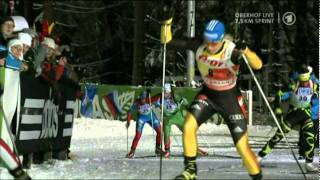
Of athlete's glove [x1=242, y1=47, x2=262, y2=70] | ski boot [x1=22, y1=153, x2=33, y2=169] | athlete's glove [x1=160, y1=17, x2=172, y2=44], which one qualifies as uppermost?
athlete's glove [x1=160, y1=17, x2=172, y2=44]

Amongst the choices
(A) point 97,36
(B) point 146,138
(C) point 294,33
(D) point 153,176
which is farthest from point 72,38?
(D) point 153,176

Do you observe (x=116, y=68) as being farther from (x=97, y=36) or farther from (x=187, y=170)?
(x=187, y=170)

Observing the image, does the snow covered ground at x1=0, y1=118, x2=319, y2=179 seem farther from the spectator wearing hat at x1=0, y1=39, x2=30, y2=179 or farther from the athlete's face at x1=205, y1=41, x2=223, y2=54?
the athlete's face at x1=205, y1=41, x2=223, y2=54

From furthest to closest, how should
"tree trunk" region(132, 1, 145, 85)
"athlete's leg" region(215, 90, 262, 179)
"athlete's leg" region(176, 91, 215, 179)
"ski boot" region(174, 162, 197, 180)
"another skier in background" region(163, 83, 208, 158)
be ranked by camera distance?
"tree trunk" region(132, 1, 145, 85), "another skier in background" region(163, 83, 208, 158), "athlete's leg" region(215, 90, 262, 179), "athlete's leg" region(176, 91, 215, 179), "ski boot" region(174, 162, 197, 180)

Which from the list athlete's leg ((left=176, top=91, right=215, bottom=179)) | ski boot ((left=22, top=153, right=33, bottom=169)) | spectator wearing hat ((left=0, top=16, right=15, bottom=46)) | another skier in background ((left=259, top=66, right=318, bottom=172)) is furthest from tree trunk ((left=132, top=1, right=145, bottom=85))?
athlete's leg ((left=176, top=91, right=215, bottom=179))

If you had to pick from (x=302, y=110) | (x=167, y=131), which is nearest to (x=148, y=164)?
(x=302, y=110)

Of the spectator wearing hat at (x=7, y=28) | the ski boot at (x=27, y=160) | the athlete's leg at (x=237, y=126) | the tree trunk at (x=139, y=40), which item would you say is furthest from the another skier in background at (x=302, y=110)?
the tree trunk at (x=139, y=40)

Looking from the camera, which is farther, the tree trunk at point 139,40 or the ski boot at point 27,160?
the tree trunk at point 139,40

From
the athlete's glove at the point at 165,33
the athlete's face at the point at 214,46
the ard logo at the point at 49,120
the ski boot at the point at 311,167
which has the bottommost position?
the ski boot at the point at 311,167

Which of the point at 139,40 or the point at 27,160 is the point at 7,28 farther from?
the point at 139,40

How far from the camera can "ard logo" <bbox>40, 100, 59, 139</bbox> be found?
1102 cm

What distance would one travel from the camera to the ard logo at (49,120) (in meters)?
11.0

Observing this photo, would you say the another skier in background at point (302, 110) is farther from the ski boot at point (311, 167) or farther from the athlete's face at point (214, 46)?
the athlete's face at point (214, 46)

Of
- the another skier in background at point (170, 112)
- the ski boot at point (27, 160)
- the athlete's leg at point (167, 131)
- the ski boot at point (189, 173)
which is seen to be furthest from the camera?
the another skier in background at point (170, 112)
